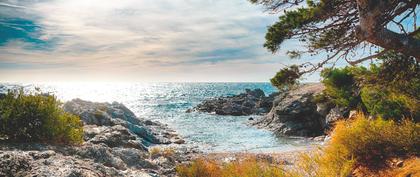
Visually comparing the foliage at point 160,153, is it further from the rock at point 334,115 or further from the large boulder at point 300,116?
the large boulder at point 300,116

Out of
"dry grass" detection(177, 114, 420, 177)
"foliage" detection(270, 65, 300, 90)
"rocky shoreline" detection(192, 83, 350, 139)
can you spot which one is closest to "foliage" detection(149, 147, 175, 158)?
"dry grass" detection(177, 114, 420, 177)

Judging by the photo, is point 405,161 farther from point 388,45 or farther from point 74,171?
point 74,171

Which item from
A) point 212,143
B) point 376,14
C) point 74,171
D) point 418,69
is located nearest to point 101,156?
point 74,171

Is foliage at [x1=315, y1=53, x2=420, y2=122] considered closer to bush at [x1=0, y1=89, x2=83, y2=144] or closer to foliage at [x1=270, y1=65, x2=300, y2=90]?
foliage at [x1=270, y1=65, x2=300, y2=90]

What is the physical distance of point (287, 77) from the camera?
362 inches

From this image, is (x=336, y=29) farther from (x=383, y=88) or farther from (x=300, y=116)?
(x=300, y=116)

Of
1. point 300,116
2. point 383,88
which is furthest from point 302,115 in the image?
point 383,88

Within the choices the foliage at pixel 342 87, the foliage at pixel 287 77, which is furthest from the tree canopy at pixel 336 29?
the foliage at pixel 342 87

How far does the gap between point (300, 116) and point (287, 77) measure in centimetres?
2450

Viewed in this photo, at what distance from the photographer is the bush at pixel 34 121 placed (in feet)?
25.6

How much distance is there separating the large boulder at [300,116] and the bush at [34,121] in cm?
2406

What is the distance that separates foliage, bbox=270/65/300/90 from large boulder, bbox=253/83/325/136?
21207 mm

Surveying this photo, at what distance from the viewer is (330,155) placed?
795 centimetres

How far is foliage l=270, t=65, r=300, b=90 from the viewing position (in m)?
9.10
